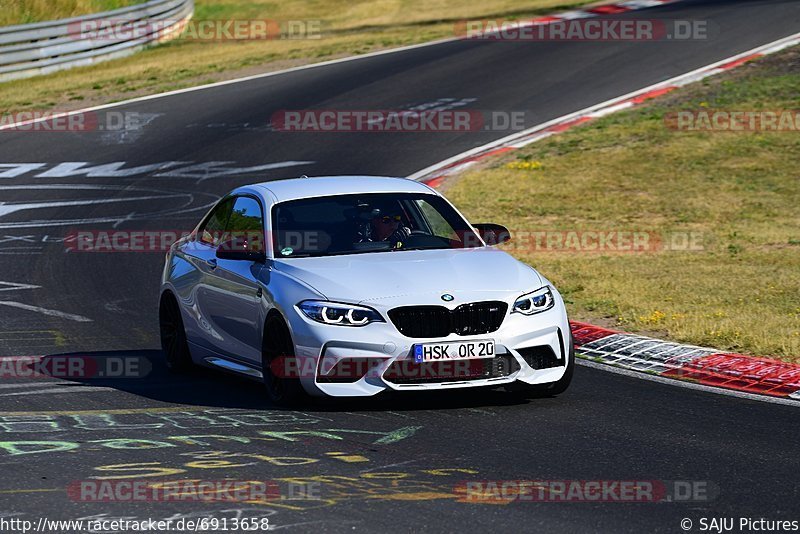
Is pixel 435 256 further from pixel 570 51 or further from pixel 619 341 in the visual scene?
pixel 570 51

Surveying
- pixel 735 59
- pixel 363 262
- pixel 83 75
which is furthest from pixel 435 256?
pixel 83 75

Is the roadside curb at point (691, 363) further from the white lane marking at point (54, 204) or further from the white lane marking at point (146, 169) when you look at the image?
the white lane marking at point (146, 169)

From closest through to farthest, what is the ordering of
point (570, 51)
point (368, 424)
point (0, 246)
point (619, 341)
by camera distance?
point (368, 424) → point (619, 341) → point (0, 246) → point (570, 51)

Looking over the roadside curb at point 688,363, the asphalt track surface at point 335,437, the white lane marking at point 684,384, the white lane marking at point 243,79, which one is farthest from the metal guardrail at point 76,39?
the white lane marking at point 684,384

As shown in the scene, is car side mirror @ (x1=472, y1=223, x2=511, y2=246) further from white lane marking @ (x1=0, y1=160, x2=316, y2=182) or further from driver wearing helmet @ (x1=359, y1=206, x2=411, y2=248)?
white lane marking @ (x1=0, y1=160, x2=316, y2=182)

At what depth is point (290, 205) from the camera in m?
10.8

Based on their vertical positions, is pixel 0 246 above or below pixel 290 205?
below

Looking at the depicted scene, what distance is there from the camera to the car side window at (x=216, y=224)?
11484 mm

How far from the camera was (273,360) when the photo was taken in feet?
32.1

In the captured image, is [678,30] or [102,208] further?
[678,30]

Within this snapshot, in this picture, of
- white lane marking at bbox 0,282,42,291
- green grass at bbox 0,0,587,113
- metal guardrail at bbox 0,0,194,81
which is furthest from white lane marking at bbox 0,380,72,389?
metal guardrail at bbox 0,0,194,81

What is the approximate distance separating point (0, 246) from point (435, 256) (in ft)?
30.3

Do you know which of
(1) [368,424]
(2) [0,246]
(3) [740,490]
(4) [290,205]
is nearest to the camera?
(3) [740,490]

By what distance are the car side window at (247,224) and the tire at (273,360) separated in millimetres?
885
